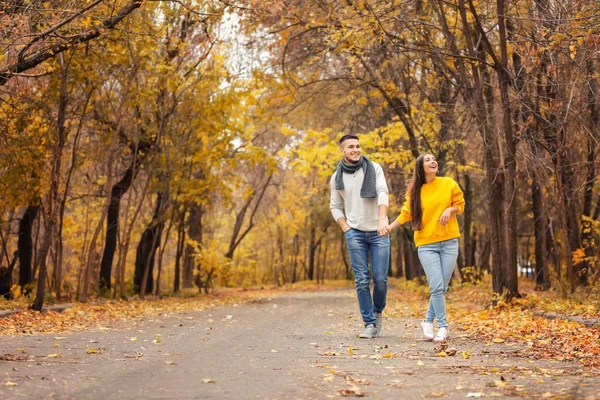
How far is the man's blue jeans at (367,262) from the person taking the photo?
30.7 ft

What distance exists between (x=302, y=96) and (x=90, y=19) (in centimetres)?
→ 1253

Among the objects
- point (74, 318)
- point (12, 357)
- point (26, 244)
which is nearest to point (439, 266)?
point (12, 357)

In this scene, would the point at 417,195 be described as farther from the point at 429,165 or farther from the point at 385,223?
the point at 385,223

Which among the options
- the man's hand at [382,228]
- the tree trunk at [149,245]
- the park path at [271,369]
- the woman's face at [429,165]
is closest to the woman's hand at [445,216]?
the woman's face at [429,165]

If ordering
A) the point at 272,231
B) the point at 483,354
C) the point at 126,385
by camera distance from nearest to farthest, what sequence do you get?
the point at 126,385 < the point at 483,354 < the point at 272,231

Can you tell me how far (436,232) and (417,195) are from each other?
49 centimetres

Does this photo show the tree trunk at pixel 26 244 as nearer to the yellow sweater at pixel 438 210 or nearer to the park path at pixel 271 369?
the park path at pixel 271 369

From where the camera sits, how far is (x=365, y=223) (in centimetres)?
938

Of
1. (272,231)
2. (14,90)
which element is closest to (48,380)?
(14,90)

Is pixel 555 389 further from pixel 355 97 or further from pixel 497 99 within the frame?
pixel 355 97

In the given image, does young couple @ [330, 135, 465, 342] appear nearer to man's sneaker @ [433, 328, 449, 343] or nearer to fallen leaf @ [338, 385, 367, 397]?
man's sneaker @ [433, 328, 449, 343]

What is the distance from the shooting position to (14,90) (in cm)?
1421

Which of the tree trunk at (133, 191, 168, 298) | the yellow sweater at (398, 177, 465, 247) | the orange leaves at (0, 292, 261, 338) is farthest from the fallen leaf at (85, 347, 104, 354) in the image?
the tree trunk at (133, 191, 168, 298)

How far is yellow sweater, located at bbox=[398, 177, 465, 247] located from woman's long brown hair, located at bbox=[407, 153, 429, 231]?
5cm
